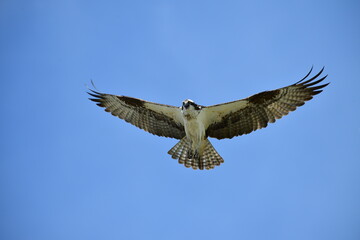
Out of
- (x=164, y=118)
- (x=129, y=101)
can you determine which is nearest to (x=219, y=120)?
(x=164, y=118)

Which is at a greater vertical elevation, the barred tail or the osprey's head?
the osprey's head

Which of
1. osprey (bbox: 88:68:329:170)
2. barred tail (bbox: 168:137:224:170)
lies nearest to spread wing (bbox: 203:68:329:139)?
osprey (bbox: 88:68:329:170)

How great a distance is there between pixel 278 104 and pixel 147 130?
3774mm

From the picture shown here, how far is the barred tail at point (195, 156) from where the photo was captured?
38.4 feet

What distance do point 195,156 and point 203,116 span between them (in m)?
1.34

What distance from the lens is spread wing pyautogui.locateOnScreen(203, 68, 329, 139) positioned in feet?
35.1

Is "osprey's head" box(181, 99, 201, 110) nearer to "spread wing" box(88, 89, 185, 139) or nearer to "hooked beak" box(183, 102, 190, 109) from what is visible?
"hooked beak" box(183, 102, 190, 109)

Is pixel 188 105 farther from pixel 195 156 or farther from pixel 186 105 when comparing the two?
pixel 195 156

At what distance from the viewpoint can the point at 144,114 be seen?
11.7m

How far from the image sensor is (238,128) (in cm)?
1132

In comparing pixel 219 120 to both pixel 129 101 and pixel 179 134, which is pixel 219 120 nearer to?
pixel 179 134

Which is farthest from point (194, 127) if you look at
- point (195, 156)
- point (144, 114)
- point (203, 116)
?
point (144, 114)

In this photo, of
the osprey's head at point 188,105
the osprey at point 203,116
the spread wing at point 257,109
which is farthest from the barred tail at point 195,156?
the osprey's head at point 188,105

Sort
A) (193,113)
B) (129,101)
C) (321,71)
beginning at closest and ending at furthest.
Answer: (321,71) < (193,113) < (129,101)
